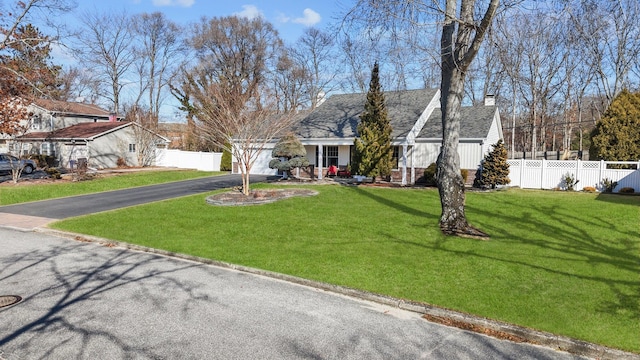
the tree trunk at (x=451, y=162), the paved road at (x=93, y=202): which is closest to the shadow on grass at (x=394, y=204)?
the tree trunk at (x=451, y=162)

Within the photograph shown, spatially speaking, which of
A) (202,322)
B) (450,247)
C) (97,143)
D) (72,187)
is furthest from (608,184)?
(97,143)

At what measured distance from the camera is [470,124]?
72.7ft

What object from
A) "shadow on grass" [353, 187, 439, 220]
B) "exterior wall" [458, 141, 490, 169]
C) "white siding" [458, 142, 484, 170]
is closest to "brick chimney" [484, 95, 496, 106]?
"exterior wall" [458, 141, 490, 169]

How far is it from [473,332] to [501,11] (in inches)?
285

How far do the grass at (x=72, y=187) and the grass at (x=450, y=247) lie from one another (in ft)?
25.3

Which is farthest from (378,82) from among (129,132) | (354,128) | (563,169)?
(129,132)

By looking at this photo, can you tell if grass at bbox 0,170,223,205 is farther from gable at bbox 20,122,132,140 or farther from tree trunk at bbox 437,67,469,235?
tree trunk at bbox 437,67,469,235

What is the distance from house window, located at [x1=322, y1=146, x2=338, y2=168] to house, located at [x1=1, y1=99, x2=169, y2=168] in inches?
719

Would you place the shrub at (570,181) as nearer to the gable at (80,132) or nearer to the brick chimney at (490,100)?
the brick chimney at (490,100)

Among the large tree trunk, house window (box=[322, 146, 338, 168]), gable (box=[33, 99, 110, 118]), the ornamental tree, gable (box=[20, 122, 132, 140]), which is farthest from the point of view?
gable (box=[33, 99, 110, 118])

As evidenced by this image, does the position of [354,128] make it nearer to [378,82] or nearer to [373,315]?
[378,82]

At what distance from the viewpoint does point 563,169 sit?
60.7 ft

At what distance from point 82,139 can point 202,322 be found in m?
31.4

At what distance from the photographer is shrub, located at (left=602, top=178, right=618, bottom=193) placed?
17266mm
